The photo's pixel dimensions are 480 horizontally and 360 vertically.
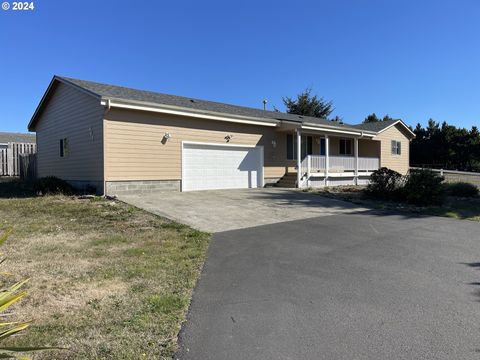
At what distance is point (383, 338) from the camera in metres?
3.57

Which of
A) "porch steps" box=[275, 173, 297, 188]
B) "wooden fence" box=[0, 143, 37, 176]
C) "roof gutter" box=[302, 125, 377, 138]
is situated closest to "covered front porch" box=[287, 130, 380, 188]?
"roof gutter" box=[302, 125, 377, 138]

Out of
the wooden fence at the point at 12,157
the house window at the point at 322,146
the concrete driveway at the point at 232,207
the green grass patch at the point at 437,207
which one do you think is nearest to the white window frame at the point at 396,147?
the house window at the point at 322,146

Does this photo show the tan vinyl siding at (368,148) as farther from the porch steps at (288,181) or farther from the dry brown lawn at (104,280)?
the dry brown lawn at (104,280)

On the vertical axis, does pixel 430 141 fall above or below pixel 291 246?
above

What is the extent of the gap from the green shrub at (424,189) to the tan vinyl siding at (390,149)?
38.0ft

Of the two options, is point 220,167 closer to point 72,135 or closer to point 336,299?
point 72,135

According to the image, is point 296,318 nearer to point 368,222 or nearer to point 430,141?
point 368,222

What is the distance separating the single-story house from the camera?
47.2 ft

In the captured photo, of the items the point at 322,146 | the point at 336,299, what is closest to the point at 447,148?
the point at 322,146

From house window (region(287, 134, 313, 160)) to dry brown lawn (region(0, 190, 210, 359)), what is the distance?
12.5 metres

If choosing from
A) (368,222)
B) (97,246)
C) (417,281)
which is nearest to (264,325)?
(417,281)

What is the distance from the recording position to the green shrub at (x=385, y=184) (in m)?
15.3

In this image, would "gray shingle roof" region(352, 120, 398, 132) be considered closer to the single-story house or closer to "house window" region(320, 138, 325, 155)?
the single-story house

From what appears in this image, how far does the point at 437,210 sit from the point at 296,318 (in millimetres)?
10540
